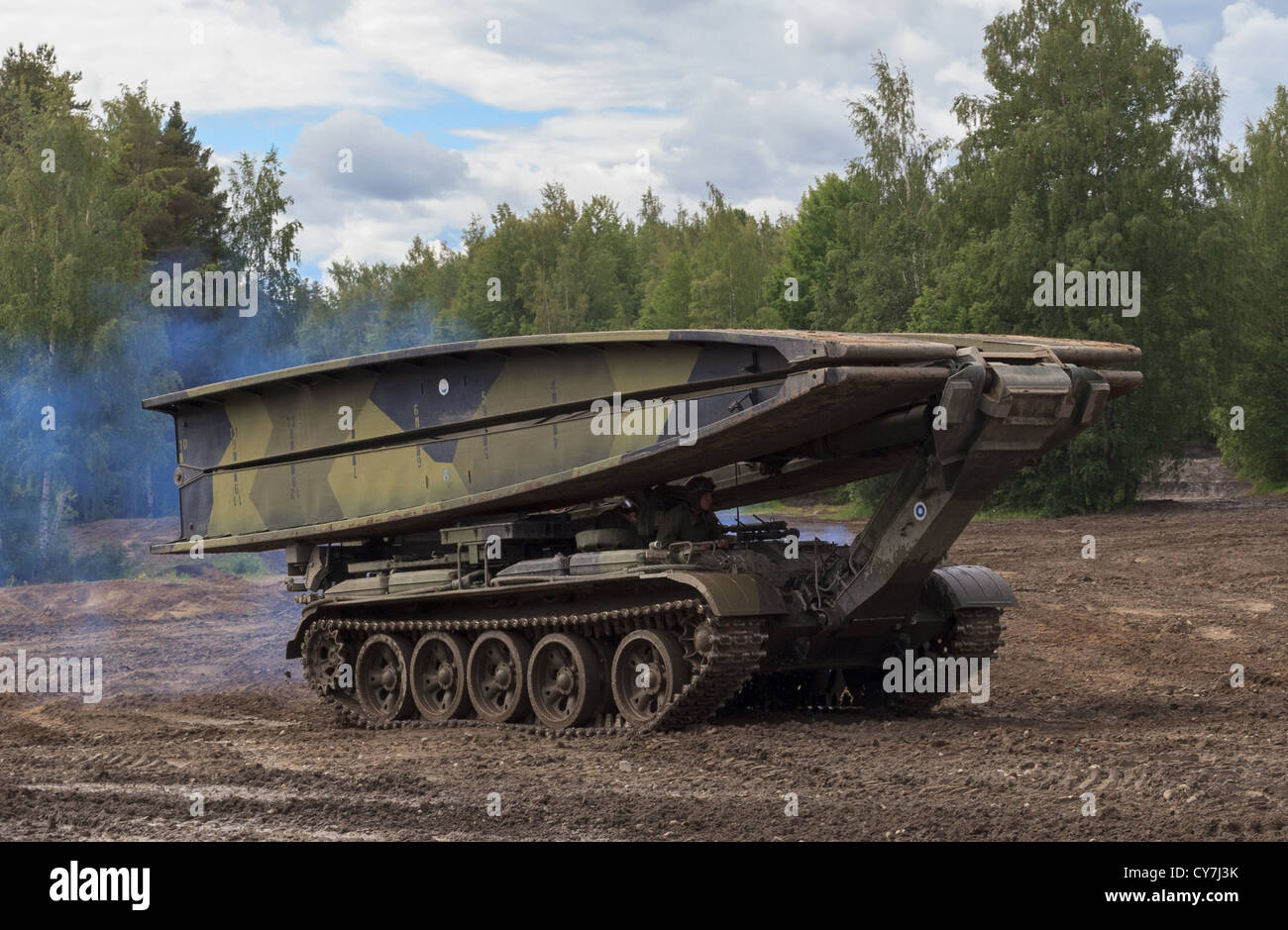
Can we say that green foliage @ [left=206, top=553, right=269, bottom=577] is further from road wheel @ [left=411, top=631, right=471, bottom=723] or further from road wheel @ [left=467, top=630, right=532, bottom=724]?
road wheel @ [left=467, top=630, right=532, bottom=724]

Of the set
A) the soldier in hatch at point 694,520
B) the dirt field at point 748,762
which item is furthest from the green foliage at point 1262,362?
the soldier in hatch at point 694,520

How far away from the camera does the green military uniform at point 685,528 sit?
12.3 meters

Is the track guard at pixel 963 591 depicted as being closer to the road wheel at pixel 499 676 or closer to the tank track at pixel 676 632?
the tank track at pixel 676 632

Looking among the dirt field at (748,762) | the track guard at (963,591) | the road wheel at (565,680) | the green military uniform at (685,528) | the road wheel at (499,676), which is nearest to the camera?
the dirt field at (748,762)

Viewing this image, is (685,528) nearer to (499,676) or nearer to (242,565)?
(499,676)

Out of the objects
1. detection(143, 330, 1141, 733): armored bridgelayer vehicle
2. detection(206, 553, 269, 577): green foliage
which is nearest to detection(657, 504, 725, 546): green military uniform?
detection(143, 330, 1141, 733): armored bridgelayer vehicle

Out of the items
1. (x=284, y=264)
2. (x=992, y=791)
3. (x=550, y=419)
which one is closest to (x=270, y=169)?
(x=284, y=264)

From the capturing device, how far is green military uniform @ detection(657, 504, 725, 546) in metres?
12.3

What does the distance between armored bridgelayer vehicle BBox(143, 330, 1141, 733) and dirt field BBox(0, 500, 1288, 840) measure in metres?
0.62

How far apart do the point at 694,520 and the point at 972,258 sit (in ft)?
82.2

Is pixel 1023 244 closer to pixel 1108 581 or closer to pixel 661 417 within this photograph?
pixel 1108 581

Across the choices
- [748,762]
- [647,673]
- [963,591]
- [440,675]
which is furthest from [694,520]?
[748,762]

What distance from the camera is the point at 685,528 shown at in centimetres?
1243

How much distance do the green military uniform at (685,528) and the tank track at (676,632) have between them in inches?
34.2
